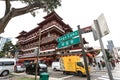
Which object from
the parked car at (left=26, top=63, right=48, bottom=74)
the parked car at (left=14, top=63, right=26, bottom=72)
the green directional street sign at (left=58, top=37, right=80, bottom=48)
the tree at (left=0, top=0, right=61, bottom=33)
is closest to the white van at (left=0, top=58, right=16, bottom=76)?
the parked car at (left=26, top=63, right=48, bottom=74)

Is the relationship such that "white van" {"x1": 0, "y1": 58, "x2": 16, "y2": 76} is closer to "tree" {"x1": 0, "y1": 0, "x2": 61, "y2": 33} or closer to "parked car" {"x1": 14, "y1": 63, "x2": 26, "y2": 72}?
"parked car" {"x1": 14, "y1": 63, "x2": 26, "y2": 72}

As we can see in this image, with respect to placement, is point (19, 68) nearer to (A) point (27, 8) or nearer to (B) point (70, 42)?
(A) point (27, 8)

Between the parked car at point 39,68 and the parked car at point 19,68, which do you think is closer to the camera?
the parked car at point 39,68

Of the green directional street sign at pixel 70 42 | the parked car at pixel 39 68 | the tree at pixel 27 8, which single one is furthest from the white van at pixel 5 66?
the green directional street sign at pixel 70 42

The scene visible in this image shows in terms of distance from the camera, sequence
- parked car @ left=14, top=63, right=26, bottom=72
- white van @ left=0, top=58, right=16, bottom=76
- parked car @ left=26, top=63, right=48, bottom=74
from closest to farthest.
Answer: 1. parked car @ left=26, top=63, right=48, bottom=74
2. white van @ left=0, top=58, right=16, bottom=76
3. parked car @ left=14, top=63, right=26, bottom=72

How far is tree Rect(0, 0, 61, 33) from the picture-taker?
8545 millimetres

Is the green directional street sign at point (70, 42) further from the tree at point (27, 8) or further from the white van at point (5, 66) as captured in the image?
the white van at point (5, 66)

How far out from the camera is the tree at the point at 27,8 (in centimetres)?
855

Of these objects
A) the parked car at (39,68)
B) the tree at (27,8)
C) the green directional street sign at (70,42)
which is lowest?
the parked car at (39,68)

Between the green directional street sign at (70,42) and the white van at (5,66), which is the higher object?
the green directional street sign at (70,42)

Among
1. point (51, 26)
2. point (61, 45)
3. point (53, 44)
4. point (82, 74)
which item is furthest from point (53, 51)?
point (61, 45)

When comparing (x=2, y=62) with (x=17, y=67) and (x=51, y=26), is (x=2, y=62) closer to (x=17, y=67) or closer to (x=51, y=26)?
(x=17, y=67)

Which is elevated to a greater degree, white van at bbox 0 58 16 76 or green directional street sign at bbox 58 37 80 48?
green directional street sign at bbox 58 37 80 48

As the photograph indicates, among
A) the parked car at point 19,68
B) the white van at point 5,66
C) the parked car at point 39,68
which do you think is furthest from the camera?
the parked car at point 19,68
